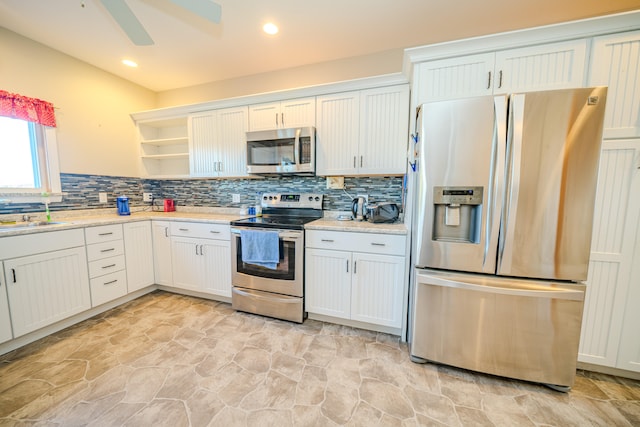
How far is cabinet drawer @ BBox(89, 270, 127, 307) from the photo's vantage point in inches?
87.9

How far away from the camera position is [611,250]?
1496 mm

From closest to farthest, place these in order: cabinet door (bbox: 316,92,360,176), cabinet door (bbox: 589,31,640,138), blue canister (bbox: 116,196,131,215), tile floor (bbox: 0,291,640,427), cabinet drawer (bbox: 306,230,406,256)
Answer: tile floor (bbox: 0,291,640,427), cabinet door (bbox: 589,31,640,138), cabinet drawer (bbox: 306,230,406,256), cabinet door (bbox: 316,92,360,176), blue canister (bbox: 116,196,131,215)

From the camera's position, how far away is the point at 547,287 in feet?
4.72

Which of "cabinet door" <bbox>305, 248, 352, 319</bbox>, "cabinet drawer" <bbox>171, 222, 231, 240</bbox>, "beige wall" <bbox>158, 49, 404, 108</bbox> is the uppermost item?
"beige wall" <bbox>158, 49, 404, 108</bbox>

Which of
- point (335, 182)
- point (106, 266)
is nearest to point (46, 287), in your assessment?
point (106, 266)

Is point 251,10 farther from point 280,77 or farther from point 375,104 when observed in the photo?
point 375,104


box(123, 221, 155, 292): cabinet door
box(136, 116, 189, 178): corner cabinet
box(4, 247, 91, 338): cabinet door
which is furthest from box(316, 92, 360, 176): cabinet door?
box(4, 247, 91, 338): cabinet door

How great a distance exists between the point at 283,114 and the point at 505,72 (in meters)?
1.95

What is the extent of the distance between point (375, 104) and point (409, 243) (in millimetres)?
1367

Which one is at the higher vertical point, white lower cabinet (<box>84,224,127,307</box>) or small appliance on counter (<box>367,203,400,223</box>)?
small appliance on counter (<box>367,203,400,223</box>)

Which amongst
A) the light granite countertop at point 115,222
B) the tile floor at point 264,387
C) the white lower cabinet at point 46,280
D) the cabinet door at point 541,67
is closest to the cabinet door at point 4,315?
the white lower cabinet at point 46,280

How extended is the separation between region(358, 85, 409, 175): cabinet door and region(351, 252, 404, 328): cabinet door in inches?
34.7

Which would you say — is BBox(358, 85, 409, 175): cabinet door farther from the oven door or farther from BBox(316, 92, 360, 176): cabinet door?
the oven door

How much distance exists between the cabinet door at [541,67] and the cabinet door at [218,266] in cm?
278
